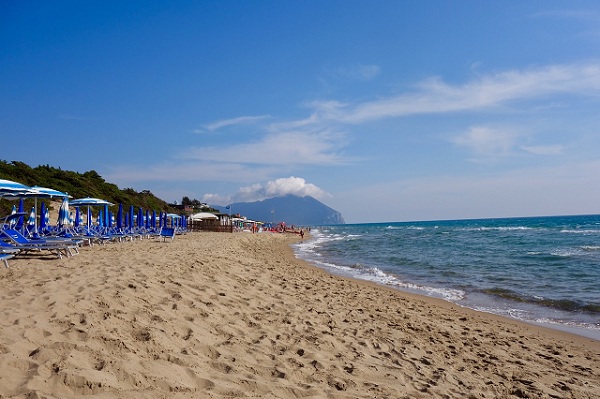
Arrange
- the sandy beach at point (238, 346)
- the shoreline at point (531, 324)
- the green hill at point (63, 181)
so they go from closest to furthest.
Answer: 1. the sandy beach at point (238, 346)
2. the shoreline at point (531, 324)
3. the green hill at point (63, 181)

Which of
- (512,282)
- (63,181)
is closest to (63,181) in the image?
(63,181)

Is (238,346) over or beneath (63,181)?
beneath

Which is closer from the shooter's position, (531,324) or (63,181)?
(531,324)

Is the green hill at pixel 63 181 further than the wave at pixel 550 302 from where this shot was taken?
Yes

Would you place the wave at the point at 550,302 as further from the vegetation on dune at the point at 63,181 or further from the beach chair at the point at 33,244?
the vegetation on dune at the point at 63,181

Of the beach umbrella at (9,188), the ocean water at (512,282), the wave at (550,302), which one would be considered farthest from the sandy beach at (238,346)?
the beach umbrella at (9,188)

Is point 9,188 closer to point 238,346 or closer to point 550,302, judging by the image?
point 238,346

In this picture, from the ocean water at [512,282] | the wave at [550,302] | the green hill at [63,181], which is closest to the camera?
the ocean water at [512,282]

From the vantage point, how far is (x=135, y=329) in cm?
417

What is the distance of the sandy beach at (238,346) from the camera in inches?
128

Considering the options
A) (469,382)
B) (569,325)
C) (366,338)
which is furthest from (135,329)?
(569,325)

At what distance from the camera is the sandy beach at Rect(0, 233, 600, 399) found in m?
3.26

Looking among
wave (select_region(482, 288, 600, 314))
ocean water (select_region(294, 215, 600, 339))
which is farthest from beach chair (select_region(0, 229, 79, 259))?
wave (select_region(482, 288, 600, 314))

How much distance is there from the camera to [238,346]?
440 cm
